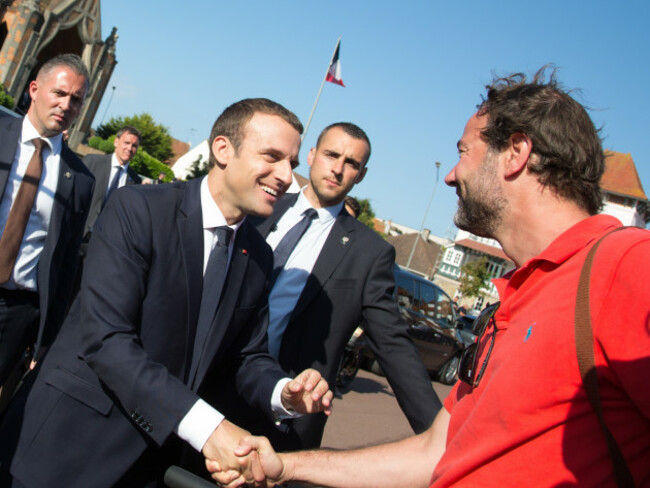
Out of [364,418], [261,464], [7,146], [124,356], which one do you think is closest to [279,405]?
[261,464]

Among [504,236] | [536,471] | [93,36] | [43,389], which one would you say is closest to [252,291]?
[43,389]

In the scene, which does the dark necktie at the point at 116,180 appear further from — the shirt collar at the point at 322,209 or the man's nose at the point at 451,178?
the man's nose at the point at 451,178

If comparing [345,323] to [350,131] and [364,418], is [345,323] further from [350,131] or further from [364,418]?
[364,418]

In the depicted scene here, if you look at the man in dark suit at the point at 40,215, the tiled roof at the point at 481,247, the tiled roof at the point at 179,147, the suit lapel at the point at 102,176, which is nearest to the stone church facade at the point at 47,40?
the suit lapel at the point at 102,176

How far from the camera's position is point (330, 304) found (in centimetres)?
333

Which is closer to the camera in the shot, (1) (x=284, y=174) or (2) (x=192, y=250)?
(2) (x=192, y=250)

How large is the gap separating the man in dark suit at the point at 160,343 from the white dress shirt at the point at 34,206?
1484 millimetres

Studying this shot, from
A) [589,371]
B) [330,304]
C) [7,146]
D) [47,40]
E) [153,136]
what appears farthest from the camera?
[153,136]

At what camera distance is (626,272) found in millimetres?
1244

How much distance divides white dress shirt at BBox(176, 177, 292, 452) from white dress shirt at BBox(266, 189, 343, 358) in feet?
2.45

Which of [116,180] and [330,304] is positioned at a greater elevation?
[116,180]

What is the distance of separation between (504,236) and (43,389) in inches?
72.0

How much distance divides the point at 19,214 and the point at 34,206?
0.14 m

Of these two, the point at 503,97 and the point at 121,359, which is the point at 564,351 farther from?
the point at 121,359
